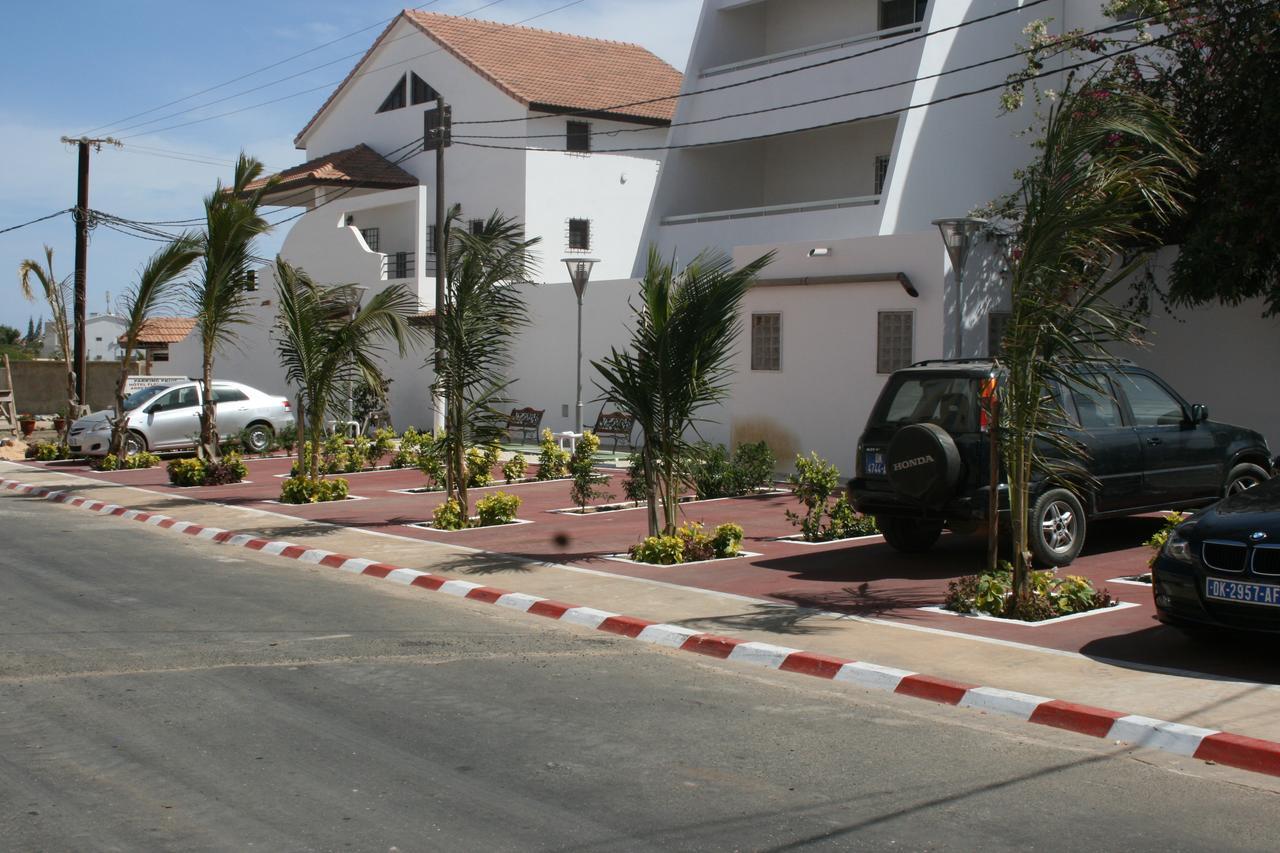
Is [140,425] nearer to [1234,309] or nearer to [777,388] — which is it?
[777,388]

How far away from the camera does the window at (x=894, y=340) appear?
1956cm

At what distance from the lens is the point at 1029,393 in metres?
9.28

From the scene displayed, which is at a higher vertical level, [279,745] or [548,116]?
[548,116]

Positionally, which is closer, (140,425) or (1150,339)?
(1150,339)

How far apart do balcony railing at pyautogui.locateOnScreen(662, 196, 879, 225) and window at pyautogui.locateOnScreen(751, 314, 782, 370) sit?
5287 millimetres

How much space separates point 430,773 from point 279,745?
0.95 metres

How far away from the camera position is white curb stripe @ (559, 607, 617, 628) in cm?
1006

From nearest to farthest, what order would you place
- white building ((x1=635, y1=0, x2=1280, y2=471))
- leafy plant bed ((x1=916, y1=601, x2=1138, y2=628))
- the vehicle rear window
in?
1. leafy plant bed ((x1=916, y1=601, x2=1138, y2=628))
2. the vehicle rear window
3. white building ((x1=635, y1=0, x2=1280, y2=471))

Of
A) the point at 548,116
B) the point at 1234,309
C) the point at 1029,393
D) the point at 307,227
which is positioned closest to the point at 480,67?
the point at 548,116

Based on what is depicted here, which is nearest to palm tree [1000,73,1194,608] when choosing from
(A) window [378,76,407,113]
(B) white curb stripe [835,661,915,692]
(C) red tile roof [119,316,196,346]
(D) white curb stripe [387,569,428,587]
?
(B) white curb stripe [835,661,915,692]

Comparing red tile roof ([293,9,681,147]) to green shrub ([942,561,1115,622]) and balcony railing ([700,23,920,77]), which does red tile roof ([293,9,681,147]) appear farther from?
green shrub ([942,561,1115,622])

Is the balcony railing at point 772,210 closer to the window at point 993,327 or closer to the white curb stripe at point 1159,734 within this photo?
the window at point 993,327

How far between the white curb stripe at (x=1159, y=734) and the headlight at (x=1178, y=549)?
1.71m

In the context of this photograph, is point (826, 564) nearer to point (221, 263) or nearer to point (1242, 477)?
point (1242, 477)
